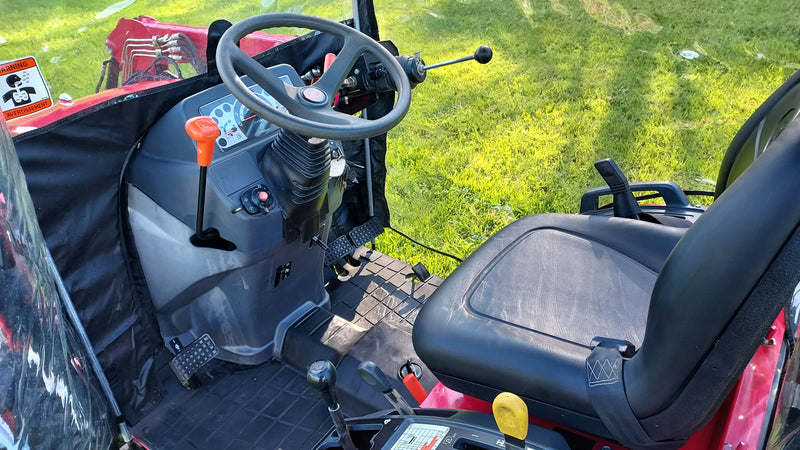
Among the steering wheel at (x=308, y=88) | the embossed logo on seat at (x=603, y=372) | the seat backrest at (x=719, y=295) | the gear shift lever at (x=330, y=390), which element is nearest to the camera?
the seat backrest at (x=719, y=295)

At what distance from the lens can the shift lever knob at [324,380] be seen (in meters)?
1.42

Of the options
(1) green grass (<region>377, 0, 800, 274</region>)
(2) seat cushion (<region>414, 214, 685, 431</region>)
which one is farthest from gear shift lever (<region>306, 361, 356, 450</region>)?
(1) green grass (<region>377, 0, 800, 274</region>)

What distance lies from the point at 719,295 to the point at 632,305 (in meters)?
0.53

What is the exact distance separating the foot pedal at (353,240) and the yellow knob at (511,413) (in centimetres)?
171

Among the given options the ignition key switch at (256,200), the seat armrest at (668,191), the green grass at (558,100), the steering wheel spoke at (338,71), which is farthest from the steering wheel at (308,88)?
the green grass at (558,100)

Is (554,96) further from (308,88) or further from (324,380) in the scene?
(324,380)

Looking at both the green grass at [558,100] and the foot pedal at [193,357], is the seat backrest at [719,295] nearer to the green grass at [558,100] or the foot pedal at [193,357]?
the foot pedal at [193,357]

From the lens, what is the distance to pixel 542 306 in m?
1.46

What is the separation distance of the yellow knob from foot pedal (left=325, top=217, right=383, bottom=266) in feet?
5.61

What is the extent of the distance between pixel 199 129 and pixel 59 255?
0.55m

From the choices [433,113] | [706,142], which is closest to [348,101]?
[433,113]

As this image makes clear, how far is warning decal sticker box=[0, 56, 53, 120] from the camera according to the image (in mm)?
1433

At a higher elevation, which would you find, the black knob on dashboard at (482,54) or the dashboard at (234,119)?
the black knob on dashboard at (482,54)

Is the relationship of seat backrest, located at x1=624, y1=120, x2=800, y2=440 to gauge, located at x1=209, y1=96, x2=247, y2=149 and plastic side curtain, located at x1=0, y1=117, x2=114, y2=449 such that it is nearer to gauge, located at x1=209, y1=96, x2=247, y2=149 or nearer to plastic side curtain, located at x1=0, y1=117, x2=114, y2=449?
plastic side curtain, located at x1=0, y1=117, x2=114, y2=449
